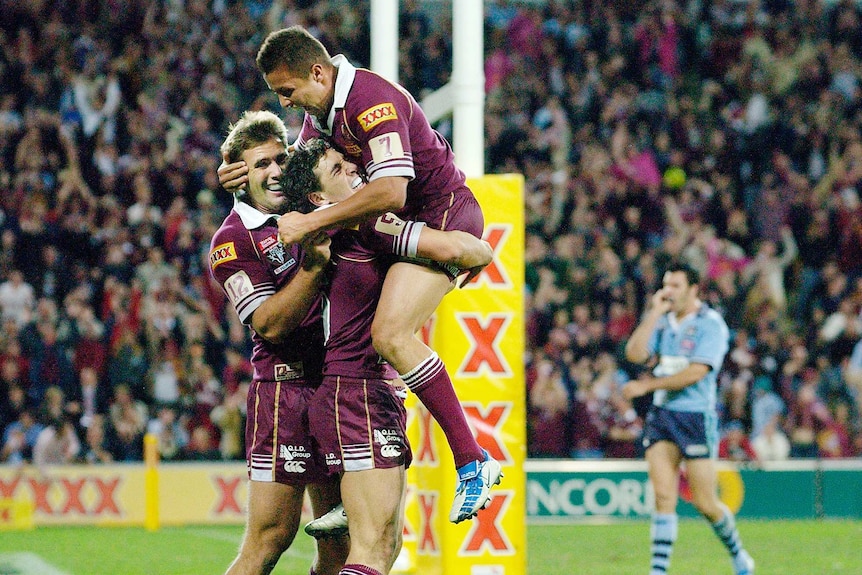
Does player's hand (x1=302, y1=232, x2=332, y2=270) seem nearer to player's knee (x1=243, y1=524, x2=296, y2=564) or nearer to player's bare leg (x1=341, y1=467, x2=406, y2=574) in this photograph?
player's bare leg (x1=341, y1=467, x2=406, y2=574)

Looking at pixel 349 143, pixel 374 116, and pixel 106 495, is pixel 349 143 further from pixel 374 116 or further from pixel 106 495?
pixel 106 495

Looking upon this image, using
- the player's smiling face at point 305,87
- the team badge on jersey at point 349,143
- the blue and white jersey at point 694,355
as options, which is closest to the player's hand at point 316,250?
the team badge on jersey at point 349,143

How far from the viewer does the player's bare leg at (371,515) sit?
4.96 m

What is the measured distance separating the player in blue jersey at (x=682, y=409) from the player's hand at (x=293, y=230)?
448 centimetres

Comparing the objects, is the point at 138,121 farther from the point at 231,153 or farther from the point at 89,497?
the point at 231,153

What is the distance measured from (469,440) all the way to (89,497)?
10345 millimetres

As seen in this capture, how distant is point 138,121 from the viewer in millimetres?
17062

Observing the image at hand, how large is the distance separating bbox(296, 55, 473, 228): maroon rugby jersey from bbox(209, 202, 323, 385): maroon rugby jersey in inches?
16.8

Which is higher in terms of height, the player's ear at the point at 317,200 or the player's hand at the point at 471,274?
the player's ear at the point at 317,200

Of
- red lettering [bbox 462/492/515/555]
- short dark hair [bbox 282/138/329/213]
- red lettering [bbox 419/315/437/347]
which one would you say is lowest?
red lettering [bbox 462/492/515/555]

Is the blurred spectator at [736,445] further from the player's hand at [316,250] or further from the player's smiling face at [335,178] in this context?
the player's hand at [316,250]

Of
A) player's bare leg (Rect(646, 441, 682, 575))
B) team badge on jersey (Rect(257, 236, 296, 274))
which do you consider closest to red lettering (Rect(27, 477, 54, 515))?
player's bare leg (Rect(646, 441, 682, 575))

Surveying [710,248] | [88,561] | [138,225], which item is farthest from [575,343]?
[88,561]

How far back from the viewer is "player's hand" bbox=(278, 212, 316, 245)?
490 centimetres
